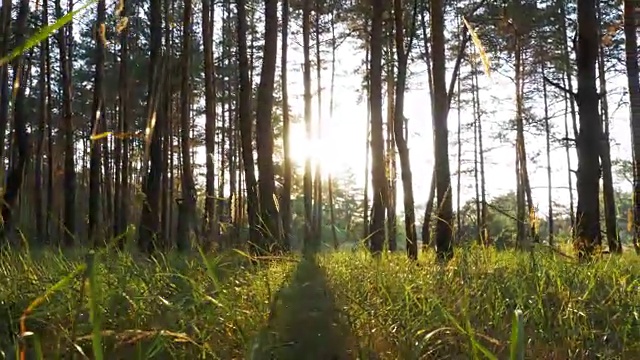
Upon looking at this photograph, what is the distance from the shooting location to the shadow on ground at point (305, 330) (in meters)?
1.62

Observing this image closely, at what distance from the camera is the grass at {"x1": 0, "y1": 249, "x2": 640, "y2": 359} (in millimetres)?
1664

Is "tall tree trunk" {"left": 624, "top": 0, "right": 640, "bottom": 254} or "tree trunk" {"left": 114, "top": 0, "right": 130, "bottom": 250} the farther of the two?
"tree trunk" {"left": 114, "top": 0, "right": 130, "bottom": 250}

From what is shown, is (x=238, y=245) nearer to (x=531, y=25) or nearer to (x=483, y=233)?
(x=483, y=233)

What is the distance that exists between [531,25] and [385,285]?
13954 mm

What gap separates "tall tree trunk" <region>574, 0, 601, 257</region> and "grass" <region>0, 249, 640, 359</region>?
303cm

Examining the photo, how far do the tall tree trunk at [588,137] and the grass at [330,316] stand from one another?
9.95ft

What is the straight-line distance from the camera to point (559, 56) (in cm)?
1608

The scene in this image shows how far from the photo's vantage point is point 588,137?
19.0 ft

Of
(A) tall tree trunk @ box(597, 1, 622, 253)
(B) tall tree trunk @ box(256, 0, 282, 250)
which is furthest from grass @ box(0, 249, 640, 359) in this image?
(B) tall tree trunk @ box(256, 0, 282, 250)

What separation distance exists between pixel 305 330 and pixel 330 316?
172 millimetres

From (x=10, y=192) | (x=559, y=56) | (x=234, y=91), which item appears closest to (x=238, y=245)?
(x=10, y=192)

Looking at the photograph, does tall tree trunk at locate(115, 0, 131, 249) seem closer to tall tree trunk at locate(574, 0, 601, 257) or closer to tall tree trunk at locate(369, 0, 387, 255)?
tall tree trunk at locate(369, 0, 387, 255)

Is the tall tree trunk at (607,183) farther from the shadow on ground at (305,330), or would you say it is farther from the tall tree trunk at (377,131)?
the shadow on ground at (305,330)

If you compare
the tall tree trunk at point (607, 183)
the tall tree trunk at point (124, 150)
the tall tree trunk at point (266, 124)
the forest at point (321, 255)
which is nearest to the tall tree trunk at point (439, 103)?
the forest at point (321, 255)
